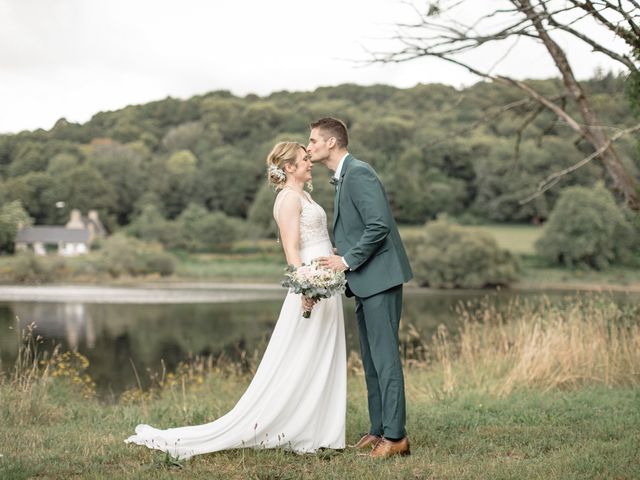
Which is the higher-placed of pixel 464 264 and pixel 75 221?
pixel 75 221

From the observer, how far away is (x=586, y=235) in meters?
52.4

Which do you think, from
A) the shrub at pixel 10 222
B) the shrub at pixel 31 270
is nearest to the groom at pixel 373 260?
the shrub at pixel 31 270

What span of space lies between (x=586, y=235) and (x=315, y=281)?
51.6m

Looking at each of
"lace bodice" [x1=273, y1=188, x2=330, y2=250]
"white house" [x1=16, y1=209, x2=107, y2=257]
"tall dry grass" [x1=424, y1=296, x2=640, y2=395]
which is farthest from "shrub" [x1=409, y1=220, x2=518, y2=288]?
"lace bodice" [x1=273, y1=188, x2=330, y2=250]

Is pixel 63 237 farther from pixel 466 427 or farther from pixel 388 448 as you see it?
pixel 388 448

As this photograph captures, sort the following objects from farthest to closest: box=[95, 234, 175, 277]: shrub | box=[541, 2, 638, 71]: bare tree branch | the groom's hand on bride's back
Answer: box=[95, 234, 175, 277]: shrub, box=[541, 2, 638, 71]: bare tree branch, the groom's hand on bride's back

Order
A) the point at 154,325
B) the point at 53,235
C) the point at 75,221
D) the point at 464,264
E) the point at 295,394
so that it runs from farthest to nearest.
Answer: the point at 75,221
the point at 53,235
the point at 464,264
the point at 154,325
the point at 295,394

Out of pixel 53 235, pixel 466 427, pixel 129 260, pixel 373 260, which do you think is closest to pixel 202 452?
pixel 373 260

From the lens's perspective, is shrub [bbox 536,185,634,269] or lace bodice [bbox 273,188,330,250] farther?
shrub [bbox 536,185,634,269]

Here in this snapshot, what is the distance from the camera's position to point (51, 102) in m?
78.4

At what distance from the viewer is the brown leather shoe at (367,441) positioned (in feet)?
15.5

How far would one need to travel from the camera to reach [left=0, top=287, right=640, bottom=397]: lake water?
1658cm

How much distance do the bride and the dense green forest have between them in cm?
4960

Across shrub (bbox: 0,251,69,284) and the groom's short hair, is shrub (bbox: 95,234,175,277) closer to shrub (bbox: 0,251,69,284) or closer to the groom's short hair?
shrub (bbox: 0,251,69,284)
